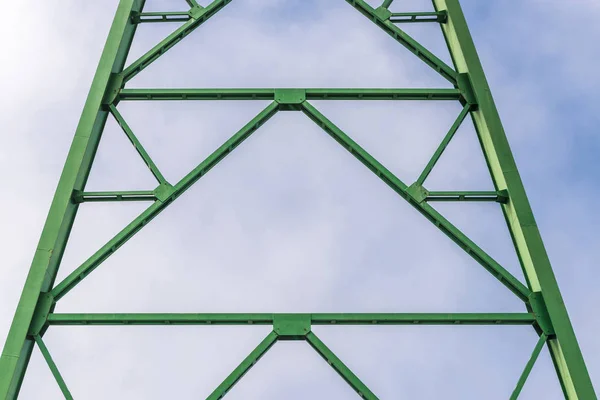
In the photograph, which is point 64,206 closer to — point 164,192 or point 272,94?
point 164,192

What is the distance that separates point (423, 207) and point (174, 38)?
4.48m

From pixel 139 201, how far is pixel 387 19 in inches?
183

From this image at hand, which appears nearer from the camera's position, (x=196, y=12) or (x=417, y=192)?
(x=417, y=192)

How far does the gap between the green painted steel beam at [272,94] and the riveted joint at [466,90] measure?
8 cm

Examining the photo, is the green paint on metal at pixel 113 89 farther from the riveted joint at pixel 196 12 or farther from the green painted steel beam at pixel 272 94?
the riveted joint at pixel 196 12

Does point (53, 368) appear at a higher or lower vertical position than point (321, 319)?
lower

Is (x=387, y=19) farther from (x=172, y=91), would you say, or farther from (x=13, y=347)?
(x=13, y=347)

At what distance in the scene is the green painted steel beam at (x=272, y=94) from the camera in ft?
42.1

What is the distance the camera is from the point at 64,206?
11.4 metres

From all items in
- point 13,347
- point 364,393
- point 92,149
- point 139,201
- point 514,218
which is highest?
point 92,149

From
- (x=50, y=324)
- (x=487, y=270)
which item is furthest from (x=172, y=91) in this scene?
(x=487, y=270)

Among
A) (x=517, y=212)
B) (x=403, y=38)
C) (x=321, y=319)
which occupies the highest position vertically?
(x=403, y=38)

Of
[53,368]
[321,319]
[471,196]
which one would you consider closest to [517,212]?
[471,196]

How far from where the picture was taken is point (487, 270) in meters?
11.5
